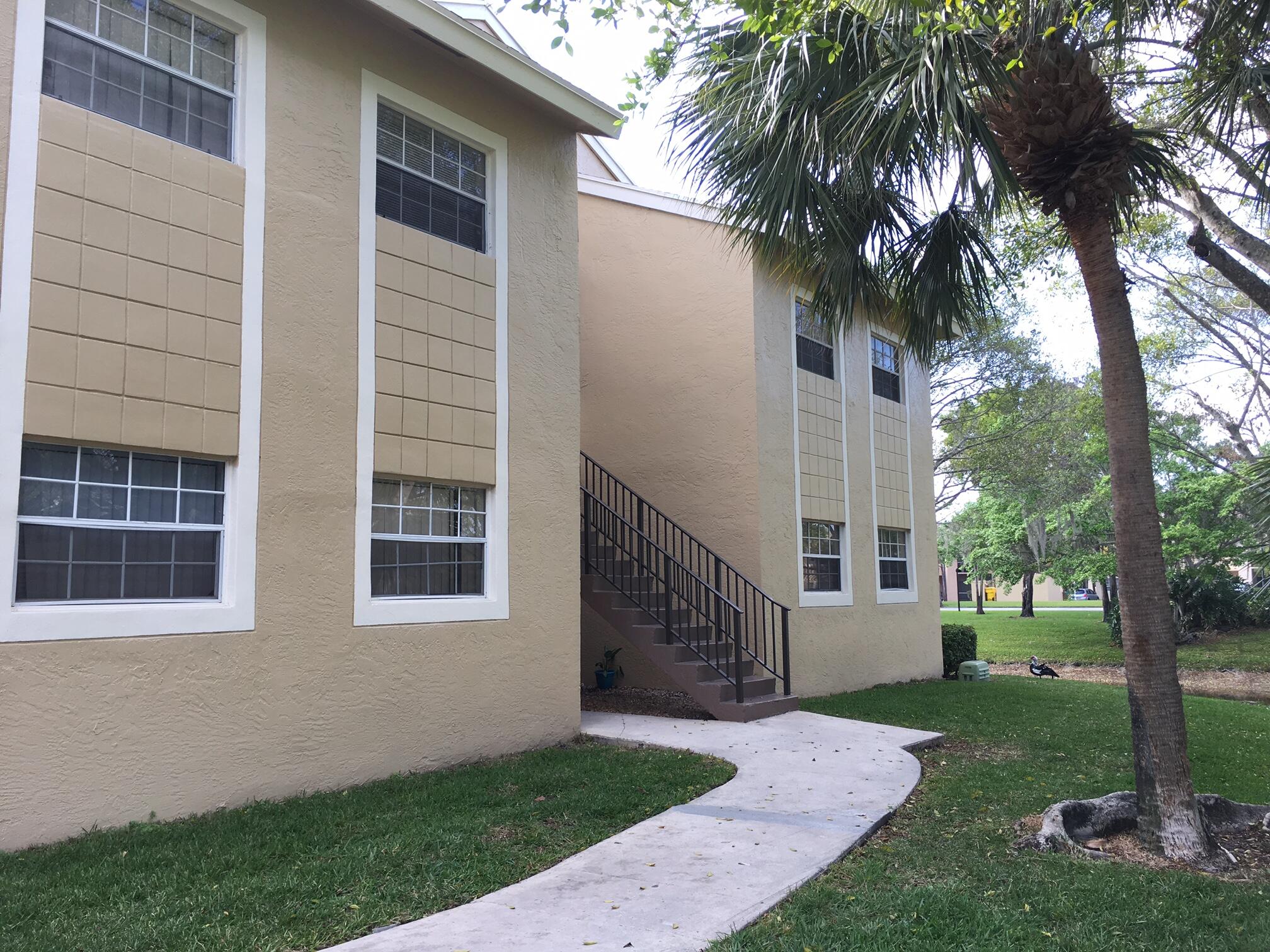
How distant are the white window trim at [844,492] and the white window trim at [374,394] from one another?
18.3 feet

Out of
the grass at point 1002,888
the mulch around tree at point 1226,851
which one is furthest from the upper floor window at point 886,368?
the mulch around tree at point 1226,851

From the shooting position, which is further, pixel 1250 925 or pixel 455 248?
pixel 455 248

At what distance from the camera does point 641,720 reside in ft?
31.9

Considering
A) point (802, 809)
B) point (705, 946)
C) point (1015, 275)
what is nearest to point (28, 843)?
point (705, 946)

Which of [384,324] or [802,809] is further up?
[384,324]

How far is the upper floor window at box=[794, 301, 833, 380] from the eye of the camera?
13.4m

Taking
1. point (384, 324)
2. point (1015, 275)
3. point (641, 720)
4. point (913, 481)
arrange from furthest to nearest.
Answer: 1. point (913, 481)
2. point (1015, 275)
3. point (641, 720)
4. point (384, 324)

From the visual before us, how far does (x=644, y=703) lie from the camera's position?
36.5ft

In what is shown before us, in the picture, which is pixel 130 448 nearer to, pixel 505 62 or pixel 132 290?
pixel 132 290

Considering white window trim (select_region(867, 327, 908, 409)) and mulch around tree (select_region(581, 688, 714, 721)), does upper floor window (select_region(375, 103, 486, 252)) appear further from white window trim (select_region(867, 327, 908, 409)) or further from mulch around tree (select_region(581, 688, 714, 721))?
white window trim (select_region(867, 327, 908, 409))

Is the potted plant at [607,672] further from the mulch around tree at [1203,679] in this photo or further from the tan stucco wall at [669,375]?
the mulch around tree at [1203,679]

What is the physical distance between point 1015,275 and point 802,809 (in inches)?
414

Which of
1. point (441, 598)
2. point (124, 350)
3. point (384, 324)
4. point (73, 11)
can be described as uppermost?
point (73, 11)

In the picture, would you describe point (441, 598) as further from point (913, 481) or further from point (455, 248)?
point (913, 481)
